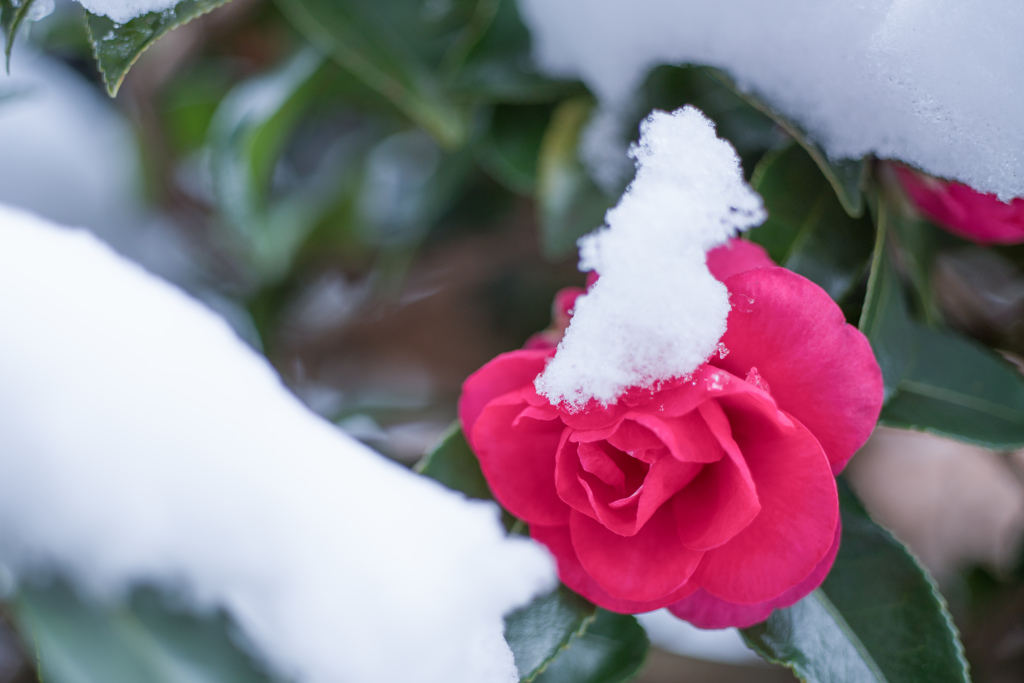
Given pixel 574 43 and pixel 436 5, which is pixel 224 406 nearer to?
pixel 574 43

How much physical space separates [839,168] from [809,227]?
0.12 ft

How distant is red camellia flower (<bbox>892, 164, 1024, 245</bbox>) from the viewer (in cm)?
39

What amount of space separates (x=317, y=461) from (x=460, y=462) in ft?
0.33

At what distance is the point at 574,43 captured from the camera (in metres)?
0.53

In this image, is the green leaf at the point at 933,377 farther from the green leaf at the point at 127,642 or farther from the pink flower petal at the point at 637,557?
the green leaf at the point at 127,642

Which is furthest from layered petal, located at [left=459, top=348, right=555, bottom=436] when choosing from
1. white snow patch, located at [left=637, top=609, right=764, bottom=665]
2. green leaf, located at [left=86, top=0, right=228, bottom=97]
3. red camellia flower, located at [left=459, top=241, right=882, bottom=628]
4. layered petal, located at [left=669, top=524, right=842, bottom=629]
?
white snow patch, located at [left=637, top=609, right=764, bottom=665]

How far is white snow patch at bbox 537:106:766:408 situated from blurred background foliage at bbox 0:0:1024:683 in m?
0.13

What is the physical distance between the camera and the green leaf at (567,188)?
1.82ft

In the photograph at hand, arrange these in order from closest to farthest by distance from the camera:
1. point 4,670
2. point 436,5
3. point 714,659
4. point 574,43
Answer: point 574,43
point 436,5
point 714,659
point 4,670

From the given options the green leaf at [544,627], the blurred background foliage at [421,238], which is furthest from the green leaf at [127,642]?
the green leaf at [544,627]

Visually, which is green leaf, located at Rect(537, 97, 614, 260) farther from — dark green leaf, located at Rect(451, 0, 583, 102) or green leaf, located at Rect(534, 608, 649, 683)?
green leaf, located at Rect(534, 608, 649, 683)

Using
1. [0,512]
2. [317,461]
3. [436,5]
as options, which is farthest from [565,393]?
[436,5]

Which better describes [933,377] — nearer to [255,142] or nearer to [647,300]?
[647,300]

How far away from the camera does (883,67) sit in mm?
394
